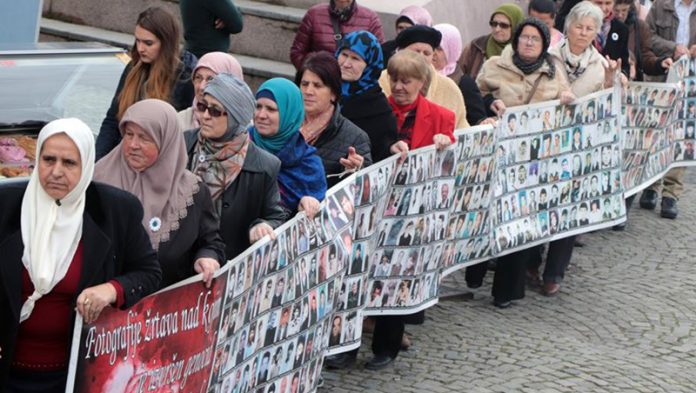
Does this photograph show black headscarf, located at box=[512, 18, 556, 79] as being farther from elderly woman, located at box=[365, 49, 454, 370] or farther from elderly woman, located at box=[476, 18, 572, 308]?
elderly woman, located at box=[365, 49, 454, 370]

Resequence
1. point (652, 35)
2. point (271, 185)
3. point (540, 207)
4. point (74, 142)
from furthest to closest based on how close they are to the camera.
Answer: point (652, 35), point (540, 207), point (271, 185), point (74, 142)

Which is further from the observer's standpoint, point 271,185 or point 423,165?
point 423,165

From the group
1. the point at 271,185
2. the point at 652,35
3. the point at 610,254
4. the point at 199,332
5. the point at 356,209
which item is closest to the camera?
the point at 199,332

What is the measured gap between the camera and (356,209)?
27.0ft

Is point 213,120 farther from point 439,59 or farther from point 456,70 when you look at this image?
point 456,70

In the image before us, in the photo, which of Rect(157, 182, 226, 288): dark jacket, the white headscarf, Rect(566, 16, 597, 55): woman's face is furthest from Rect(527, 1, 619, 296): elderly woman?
the white headscarf

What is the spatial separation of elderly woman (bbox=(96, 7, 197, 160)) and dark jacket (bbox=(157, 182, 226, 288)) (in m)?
2.21

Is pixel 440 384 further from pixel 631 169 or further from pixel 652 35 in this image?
pixel 652 35

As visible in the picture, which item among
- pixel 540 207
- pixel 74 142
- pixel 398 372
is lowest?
pixel 398 372

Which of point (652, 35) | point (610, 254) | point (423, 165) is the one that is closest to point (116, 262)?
point (423, 165)

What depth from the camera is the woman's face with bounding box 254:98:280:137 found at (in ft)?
24.7

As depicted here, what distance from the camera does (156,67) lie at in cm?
875

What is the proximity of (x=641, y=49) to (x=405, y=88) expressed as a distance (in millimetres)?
5129

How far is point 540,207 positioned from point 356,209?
2.95 meters
